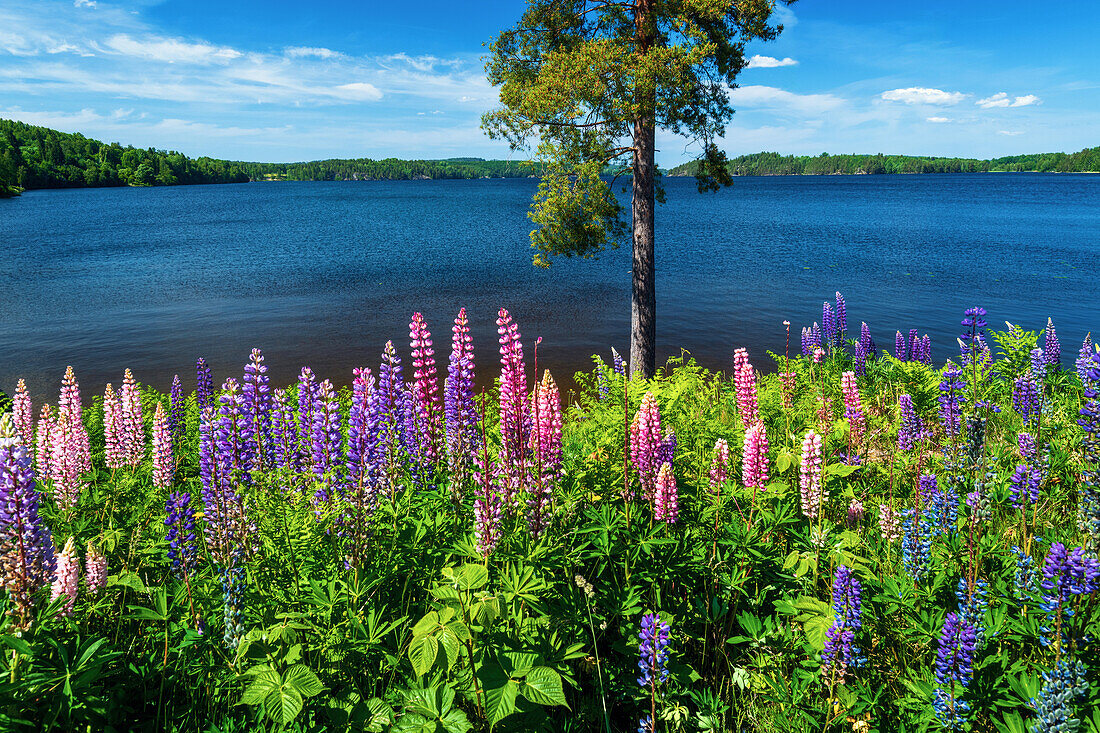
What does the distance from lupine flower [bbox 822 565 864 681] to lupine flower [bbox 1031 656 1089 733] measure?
2.45 feet

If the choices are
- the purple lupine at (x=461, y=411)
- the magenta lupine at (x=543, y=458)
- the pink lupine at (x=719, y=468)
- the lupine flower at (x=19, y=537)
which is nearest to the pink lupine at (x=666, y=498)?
the magenta lupine at (x=543, y=458)

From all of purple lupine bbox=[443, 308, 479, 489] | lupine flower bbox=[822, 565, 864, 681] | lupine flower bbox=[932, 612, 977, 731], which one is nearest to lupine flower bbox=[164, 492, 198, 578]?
purple lupine bbox=[443, 308, 479, 489]

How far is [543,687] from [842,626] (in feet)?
5.33

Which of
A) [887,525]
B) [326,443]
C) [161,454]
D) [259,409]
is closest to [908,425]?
[887,525]

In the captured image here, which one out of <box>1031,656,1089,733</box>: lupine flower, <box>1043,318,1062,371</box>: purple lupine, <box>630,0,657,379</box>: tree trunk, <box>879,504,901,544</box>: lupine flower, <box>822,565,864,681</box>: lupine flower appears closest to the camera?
<box>1031,656,1089,733</box>: lupine flower

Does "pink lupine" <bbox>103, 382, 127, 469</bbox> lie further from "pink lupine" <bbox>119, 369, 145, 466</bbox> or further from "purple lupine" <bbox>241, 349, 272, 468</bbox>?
"purple lupine" <bbox>241, 349, 272, 468</bbox>

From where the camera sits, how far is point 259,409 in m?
4.79

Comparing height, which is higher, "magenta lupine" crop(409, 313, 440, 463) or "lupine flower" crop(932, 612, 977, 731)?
"magenta lupine" crop(409, 313, 440, 463)

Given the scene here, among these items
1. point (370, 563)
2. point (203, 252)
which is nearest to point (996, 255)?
point (370, 563)

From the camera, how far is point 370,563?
12.3ft

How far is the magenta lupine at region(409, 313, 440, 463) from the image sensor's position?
4371 millimetres

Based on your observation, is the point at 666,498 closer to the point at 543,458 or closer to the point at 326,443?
the point at 543,458

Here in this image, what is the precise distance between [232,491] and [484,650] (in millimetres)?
2399

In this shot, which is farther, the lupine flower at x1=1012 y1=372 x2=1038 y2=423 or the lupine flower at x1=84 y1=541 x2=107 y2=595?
the lupine flower at x1=1012 y1=372 x2=1038 y2=423
